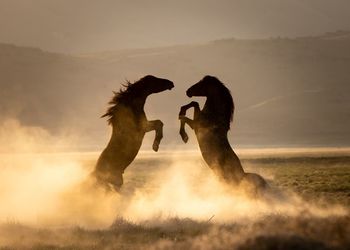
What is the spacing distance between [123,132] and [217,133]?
2244 millimetres

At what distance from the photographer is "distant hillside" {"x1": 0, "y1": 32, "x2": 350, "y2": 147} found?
436 ft

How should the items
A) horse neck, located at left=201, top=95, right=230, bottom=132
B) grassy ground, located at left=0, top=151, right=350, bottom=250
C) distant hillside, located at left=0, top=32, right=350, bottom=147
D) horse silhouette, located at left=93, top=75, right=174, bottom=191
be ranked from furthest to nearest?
distant hillside, located at left=0, top=32, right=350, bottom=147 → horse neck, located at left=201, top=95, right=230, bottom=132 → horse silhouette, located at left=93, top=75, right=174, bottom=191 → grassy ground, located at left=0, top=151, right=350, bottom=250

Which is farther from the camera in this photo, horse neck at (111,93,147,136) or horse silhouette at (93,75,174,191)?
horse neck at (111,93,147,136)

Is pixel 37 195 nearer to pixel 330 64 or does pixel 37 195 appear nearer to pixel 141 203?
pixel 141 203

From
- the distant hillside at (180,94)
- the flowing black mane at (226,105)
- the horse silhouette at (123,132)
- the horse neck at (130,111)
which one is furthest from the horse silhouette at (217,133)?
the distant hillside at (180,94)

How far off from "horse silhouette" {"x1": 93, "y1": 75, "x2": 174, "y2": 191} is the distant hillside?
9248 cm

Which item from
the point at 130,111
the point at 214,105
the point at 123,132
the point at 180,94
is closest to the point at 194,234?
the point at 123,132

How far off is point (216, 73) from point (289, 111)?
50.1m

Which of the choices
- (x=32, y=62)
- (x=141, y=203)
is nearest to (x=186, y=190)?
(x=141, y=203)

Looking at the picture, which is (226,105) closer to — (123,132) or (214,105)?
(214,105)

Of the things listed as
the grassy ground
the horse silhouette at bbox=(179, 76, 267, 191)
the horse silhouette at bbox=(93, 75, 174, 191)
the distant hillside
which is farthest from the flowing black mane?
the distant hillside

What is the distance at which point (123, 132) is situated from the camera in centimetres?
1934

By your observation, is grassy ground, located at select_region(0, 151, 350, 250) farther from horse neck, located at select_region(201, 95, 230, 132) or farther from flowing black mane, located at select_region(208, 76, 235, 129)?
flowing black mane, located at select_region(208, 76, 235, 129)

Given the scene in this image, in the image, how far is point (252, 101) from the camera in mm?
168750
